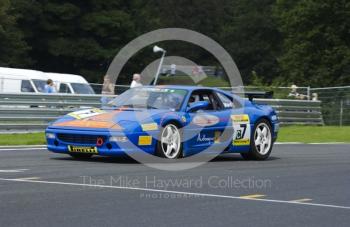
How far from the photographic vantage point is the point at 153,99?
A: 1364 centimetres

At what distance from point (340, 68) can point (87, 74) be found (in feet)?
62.1

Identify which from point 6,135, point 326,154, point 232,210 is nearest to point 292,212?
point 232,210

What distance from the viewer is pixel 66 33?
6153cm

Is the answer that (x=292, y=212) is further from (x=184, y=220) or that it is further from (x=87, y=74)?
(x=87, y=74)

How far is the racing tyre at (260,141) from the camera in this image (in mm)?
14570

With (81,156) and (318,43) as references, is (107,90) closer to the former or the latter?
(81,156)

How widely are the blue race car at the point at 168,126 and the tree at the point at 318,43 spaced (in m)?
37.0

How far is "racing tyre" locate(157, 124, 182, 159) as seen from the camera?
12.8m

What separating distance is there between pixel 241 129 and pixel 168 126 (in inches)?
74.8

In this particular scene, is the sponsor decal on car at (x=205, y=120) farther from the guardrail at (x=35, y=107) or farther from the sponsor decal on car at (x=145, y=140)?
the guardrail at (x=35, y=107)

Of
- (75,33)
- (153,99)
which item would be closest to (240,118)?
(153,99)

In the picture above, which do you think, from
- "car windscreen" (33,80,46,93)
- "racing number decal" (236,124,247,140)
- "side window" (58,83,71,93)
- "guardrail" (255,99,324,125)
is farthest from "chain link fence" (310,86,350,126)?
"racing number decal" (236,124,247,140)

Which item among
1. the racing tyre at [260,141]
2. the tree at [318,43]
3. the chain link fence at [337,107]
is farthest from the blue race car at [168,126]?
the tree at [318,43]

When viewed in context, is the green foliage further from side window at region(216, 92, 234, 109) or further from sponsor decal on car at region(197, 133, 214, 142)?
sponsor decal on car at region(197, 133, 214, 142)
